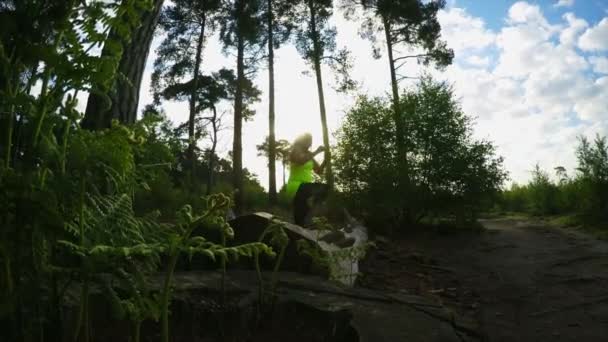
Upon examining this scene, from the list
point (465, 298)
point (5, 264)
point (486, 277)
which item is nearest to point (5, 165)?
point (5, 264)

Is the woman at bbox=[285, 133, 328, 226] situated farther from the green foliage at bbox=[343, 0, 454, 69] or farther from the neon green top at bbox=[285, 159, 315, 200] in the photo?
the green foliage at bbox=[343, 0, 454, 69]

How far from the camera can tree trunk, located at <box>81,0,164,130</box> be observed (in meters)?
2.29

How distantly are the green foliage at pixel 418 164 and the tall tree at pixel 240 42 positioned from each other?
238 inches

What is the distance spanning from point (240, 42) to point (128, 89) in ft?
50.7

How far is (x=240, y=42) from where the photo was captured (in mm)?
16969

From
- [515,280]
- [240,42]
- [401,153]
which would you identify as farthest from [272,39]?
[515,280]

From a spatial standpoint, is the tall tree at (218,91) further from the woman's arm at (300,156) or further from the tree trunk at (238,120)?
the woman's arm at (300,156)

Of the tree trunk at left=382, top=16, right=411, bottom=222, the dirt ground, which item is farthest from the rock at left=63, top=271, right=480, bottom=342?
the tree trunk at left=382, top=16, right=411, bottom=222

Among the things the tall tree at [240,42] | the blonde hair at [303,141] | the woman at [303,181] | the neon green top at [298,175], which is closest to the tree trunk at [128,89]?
the woman at [303,181]

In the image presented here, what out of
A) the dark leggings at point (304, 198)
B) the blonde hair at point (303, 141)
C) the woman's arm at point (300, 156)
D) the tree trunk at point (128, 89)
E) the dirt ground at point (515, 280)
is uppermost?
the blonde hair at point (303, 141)

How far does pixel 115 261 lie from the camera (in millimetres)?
1141

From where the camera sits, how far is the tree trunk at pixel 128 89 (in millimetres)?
2293

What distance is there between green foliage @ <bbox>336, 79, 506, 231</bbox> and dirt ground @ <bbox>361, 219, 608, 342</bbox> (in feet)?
4.56

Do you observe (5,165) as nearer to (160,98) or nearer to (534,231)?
(534,231)
